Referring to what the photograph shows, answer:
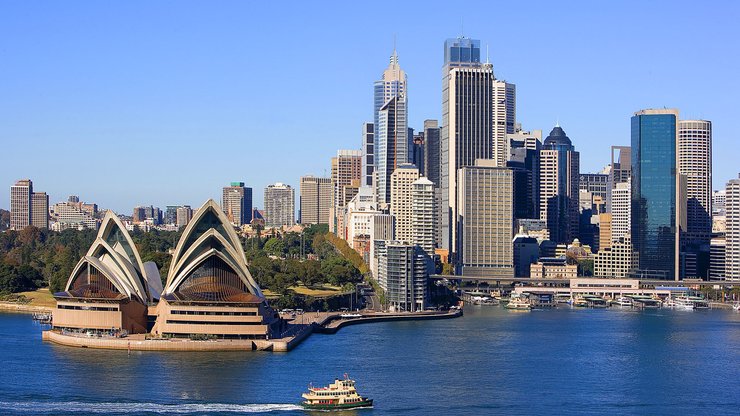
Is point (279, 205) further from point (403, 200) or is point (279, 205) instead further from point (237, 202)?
point (403, 200)

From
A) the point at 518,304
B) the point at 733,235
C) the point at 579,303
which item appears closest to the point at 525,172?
the point at 733,235

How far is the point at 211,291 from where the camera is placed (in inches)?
1722

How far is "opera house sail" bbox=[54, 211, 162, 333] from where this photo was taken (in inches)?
1748

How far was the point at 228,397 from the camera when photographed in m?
31.4

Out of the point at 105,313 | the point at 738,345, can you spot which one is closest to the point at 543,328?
the point at 738,345

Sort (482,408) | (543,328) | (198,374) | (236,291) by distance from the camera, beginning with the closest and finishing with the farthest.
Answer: (482,408) < (198,374) < (236,291) < (543,328)

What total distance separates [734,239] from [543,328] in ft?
109

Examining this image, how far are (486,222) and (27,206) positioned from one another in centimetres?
7428

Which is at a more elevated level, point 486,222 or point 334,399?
point 486,222

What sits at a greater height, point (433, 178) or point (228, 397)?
point (433, 178)

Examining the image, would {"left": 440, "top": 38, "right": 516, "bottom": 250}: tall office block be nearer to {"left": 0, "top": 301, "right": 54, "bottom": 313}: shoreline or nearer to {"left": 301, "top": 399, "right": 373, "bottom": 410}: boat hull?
{"left": 0, "top": 301, "right": 54, "bottom": 313}: shoreline

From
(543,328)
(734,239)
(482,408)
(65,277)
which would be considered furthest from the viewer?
(734,239)

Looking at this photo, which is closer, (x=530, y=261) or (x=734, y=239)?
(x=734, y=239)

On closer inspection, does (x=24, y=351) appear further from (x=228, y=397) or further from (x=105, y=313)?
(x=228, y=397)
